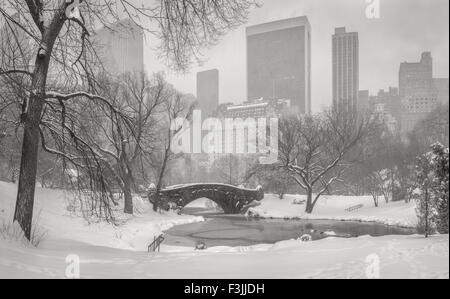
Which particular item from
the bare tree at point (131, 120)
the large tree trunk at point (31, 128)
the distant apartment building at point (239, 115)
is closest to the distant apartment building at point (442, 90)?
the distant apartment building at point (239, 115)

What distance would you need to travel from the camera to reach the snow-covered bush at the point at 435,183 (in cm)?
356

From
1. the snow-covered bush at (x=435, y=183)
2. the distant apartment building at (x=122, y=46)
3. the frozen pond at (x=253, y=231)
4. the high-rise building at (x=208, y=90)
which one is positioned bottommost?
the frozen pond at (x=253, y=231)

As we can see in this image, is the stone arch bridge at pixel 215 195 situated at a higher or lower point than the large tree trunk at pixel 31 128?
lower

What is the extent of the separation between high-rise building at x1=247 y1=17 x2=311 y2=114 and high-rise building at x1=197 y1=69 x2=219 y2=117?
0.74 metres

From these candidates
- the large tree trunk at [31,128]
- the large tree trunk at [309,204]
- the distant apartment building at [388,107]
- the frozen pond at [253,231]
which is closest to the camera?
the distant apartment building at [388,107]

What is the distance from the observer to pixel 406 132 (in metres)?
4.44

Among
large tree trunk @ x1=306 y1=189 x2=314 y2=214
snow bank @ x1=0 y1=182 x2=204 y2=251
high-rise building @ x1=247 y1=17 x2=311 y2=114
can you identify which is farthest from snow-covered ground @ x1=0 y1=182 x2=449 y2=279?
large tree trunk @ x1=306 y1=189 x2=314 y2=214

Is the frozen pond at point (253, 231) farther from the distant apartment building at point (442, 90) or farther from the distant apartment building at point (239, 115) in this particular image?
the distant apartment building at point (442, 90)

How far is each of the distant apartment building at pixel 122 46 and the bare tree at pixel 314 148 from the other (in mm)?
4251

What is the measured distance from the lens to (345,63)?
4.95 meters

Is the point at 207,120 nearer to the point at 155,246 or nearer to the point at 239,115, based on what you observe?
the point at 239,115

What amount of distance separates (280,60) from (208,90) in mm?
1404

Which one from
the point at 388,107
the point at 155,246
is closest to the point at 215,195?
the point at 155,246
